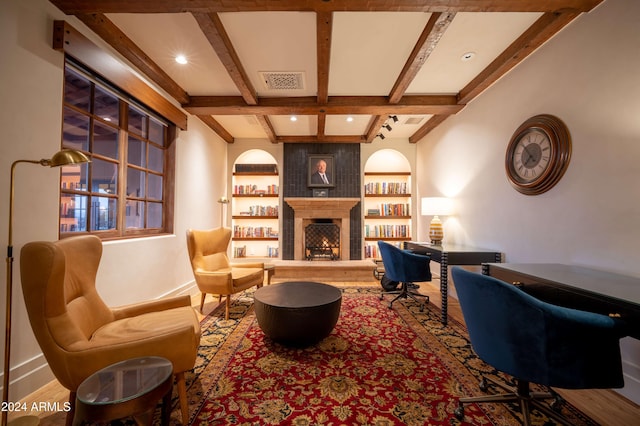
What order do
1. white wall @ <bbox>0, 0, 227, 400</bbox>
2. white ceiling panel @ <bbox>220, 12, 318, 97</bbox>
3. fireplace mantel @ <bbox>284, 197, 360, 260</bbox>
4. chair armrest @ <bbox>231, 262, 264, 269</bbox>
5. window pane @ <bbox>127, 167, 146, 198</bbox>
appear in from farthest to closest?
fireplace mantel @ <bbox>284, 197, 360, 260</bbox> → chair armrest @ <bbox>231, 262, 264, 269</bbox> → window pane @ <bbox>127, 167, 146, 198</bbox> → white ceiling panel @ <bbox>220, 12, 318, 97</bbox> → white wall @ <bbox>0, 0, 227, 400</bbox>

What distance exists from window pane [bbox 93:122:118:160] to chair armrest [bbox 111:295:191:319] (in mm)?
1554

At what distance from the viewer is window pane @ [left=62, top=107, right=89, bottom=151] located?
6.84 ft

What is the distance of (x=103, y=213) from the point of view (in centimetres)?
246

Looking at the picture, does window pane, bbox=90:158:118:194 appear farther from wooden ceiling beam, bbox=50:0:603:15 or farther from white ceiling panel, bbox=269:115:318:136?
white ceiling panel, bbox=269:115:318:136

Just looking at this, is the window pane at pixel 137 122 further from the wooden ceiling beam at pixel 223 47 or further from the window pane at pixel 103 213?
the wooden ceiling beam at pixel 223 47

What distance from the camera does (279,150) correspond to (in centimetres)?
533

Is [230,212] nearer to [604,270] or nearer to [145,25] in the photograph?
[145,25]

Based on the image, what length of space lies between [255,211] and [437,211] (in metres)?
3.61

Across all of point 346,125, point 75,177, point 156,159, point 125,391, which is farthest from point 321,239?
point 125,391

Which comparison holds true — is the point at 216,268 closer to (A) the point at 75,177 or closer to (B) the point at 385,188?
(A) the point at 75,177

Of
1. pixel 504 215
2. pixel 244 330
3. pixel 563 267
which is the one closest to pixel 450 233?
pixel 504 215

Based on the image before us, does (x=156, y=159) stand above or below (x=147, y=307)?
above

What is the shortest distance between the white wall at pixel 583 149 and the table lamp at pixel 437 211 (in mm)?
607

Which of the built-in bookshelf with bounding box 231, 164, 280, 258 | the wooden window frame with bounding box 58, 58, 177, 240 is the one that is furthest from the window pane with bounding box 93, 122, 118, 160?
the built-in bookshelf with bounding box 231, 164, 280, 258
